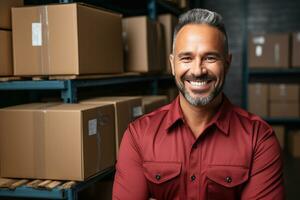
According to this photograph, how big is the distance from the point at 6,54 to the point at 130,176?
116 cm

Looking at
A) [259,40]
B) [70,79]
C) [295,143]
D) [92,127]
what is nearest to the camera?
[92,127]

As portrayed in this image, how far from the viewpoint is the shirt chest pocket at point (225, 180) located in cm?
165

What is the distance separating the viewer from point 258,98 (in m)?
5.30

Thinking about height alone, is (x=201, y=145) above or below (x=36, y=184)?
above

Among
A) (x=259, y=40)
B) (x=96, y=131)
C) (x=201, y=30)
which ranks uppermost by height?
(x=259, y=40)

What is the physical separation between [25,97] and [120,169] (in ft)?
5.45

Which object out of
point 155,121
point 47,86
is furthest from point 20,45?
point 155,121

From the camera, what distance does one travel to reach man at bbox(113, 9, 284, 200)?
1.66 m

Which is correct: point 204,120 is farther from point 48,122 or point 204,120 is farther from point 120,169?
point 48,122

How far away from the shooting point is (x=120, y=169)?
5.84 ft

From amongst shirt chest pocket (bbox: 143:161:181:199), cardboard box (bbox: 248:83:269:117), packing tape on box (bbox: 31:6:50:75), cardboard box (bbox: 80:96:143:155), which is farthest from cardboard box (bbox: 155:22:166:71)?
shirt chest pocket (bbox: 143:161:181:199)

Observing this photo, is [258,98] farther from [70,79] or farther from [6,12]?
[6,12]

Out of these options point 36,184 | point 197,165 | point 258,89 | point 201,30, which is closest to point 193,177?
point 197,165

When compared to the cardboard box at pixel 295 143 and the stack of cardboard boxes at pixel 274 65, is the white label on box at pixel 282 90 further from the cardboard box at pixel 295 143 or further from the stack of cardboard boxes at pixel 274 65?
the cardboard box at pixel 295 143
